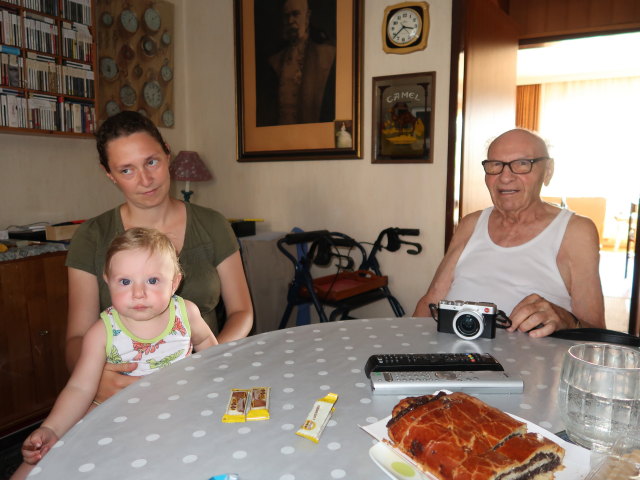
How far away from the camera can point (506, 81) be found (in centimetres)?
335

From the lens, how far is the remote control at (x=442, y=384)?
2.67ft

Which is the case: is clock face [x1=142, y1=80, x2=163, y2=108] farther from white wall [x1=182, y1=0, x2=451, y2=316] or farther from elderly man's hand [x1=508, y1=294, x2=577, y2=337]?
elderly man's hand [x1=508, y1=294, x2=577, y2=337]

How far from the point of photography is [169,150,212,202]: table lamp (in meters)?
3.66

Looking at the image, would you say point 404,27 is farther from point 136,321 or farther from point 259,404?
point 259,404

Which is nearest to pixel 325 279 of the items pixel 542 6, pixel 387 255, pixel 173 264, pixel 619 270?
pixel 387 255

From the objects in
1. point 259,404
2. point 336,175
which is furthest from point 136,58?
point 259,404

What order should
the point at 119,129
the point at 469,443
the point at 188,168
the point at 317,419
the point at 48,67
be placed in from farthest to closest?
the point at 188,168 → the point at 48,67 → the point at 119,129 → the point at 317,419 → the point at 469,443

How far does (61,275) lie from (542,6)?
3.70m

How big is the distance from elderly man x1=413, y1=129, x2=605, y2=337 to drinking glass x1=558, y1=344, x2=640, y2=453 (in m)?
0.72

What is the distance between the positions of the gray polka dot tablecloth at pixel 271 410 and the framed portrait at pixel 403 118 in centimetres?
206

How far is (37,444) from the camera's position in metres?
0.92

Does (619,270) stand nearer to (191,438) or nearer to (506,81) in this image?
(506,81)

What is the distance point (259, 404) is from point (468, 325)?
0.57 m

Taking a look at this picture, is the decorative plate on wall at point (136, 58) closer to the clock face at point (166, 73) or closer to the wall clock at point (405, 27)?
the clock face at point (166, 73)
